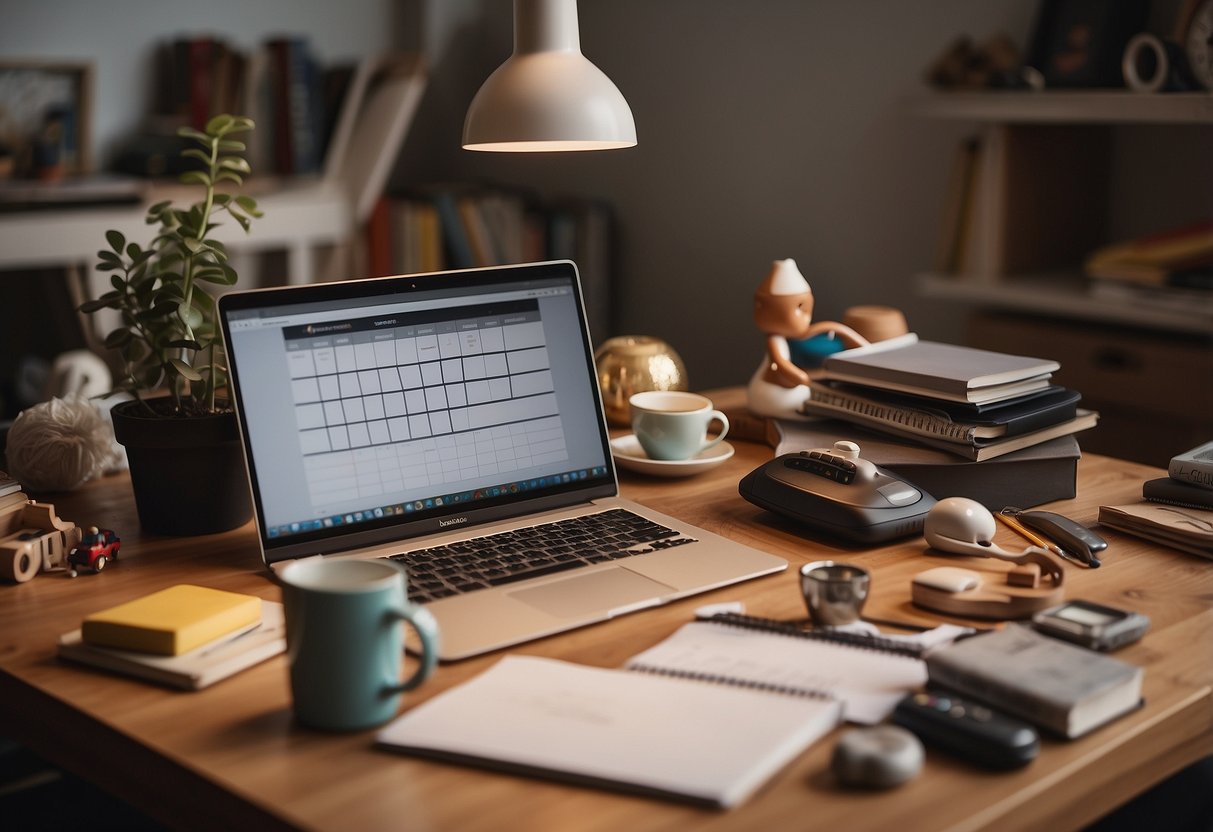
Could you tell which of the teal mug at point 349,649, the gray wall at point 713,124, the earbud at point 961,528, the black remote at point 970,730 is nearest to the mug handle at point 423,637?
the teal mug at point 349,649

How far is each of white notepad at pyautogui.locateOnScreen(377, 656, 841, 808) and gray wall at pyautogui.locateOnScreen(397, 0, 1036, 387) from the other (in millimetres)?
1981

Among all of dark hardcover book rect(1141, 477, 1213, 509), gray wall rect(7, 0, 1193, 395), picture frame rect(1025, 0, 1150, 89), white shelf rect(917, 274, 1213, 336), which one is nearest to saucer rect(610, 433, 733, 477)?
dark hardcover book rect(1141, 477, 1213, 509)

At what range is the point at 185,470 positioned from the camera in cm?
121

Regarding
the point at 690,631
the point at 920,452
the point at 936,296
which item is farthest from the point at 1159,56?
the point at 690,631

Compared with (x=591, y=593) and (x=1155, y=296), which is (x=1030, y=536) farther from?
(x=1155, y=296)

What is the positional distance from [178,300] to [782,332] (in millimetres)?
714

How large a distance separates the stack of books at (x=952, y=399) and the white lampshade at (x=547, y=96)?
39 centimetres

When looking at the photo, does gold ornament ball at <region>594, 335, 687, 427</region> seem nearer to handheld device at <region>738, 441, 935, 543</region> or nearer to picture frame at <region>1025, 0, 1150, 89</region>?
handheld device at <region>738, 441, 935, 543</region>

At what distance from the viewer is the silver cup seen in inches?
39.0

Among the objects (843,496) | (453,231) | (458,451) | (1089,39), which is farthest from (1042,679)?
(453,231)

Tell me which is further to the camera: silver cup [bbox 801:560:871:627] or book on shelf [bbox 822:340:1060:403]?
book on shelf [bbox 822:340:1060:403]

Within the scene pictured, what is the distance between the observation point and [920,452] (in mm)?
1347

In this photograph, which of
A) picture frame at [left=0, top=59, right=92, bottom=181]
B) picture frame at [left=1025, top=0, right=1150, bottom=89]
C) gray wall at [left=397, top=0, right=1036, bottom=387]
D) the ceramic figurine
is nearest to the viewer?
the ceramic figurine

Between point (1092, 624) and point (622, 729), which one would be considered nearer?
point (622, 729)
